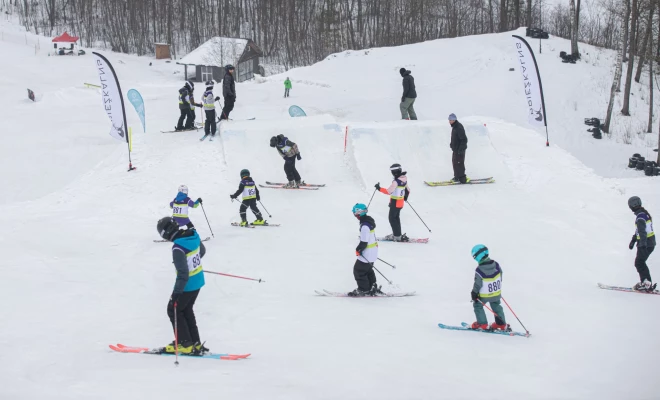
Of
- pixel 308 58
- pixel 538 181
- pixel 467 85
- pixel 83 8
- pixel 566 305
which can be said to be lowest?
pixel 566 305

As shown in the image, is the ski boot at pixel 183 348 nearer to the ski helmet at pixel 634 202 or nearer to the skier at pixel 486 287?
the skier at pixel 486 287

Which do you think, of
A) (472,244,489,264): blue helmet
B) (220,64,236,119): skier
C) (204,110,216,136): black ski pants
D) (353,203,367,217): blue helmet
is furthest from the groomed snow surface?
(353,203,367,217): blue helmet

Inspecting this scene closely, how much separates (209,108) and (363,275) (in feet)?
29.2

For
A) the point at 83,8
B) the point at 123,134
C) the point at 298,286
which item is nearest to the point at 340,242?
the point at 298,286

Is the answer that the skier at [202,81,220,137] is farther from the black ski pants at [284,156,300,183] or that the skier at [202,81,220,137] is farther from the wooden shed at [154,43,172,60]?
the wooden shed at [154,43,172,60]

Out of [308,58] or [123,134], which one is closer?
[123,134]

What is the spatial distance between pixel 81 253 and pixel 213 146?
237 inches

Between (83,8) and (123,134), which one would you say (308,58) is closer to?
(83,8)

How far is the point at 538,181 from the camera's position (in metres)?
14.1

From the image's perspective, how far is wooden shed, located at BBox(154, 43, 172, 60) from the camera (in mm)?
50750

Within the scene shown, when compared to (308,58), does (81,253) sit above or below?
below

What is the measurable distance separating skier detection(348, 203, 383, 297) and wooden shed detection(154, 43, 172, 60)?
154 ft

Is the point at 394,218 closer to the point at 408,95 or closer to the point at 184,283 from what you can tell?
the point at 184,283

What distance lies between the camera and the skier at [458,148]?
1391cm
